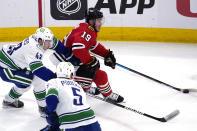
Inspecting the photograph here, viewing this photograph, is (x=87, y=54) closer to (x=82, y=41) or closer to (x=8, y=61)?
(x=82, y=41)

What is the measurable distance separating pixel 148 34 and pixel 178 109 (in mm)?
2748

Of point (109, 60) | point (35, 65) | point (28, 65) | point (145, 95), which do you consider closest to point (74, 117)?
point (35, 65)

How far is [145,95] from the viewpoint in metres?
4.84

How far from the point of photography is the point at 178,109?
4.40 metres

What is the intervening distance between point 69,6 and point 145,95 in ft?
8.28

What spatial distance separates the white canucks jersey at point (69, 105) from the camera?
2.99 metres

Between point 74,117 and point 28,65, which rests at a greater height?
point 28,65

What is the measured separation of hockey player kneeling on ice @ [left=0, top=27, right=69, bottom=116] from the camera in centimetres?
374

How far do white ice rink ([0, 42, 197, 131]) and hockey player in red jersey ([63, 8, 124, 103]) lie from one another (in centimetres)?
22

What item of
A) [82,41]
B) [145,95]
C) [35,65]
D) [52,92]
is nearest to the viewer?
[52,92]

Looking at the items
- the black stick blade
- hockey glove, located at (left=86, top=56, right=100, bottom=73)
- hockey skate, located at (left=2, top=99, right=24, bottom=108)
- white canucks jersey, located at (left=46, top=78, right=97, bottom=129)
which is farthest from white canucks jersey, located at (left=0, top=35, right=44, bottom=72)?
the black stick blade

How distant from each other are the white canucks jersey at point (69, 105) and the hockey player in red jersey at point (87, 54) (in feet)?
3.86

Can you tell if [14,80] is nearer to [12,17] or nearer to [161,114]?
[161,114]

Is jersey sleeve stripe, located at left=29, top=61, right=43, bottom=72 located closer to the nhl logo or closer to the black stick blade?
the black stick blade
